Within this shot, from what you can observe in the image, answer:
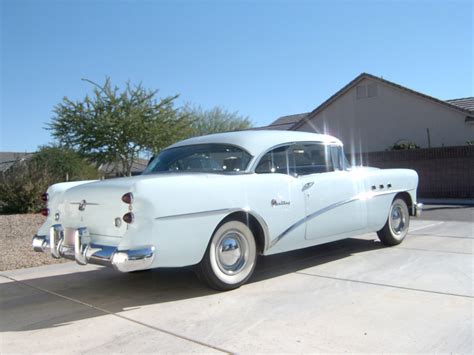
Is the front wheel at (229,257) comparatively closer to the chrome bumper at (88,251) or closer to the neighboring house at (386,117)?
the chrome bumper at (88,251)

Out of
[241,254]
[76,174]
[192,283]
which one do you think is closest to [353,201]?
[241,254]

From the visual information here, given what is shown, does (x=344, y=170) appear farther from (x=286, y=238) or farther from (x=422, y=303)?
(x=422, y=303)

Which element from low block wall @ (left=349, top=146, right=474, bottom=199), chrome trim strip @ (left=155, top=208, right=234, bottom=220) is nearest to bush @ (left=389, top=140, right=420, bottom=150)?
low block wall @ (left=349, top=146, right=474, bottom=199)

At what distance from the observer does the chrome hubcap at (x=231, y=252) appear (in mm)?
5008

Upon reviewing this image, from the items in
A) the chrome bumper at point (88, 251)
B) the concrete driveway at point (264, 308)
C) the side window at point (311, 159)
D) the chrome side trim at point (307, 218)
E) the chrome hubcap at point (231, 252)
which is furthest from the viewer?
the side window at point (311, 159)

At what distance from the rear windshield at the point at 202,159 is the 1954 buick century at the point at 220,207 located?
0.01 meters

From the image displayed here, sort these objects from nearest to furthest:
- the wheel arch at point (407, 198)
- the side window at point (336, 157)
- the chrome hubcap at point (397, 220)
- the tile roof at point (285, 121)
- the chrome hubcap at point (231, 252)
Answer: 1. the chrome hubcap at point (231, 252)
2. the side window at point (336, 157)
3. the chrome hubcap at point (397, 220)
4. the wheel arch at point (407, 198)
5. the tile roof at point (285, 121)

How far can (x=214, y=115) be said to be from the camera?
3966cm

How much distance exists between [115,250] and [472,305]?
3.28 m

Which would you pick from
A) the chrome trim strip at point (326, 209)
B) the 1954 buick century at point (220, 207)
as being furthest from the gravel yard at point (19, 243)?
the chrome trim strip at point (326, 209)

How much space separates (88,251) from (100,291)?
934 millimetres

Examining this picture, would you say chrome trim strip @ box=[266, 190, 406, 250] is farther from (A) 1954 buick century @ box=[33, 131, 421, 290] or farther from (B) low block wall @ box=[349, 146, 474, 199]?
(B) low block wall @ box=[349, 146, 474, 199]

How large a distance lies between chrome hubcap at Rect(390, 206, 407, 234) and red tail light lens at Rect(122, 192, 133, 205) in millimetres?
4440

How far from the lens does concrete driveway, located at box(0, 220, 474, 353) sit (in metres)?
3.68
